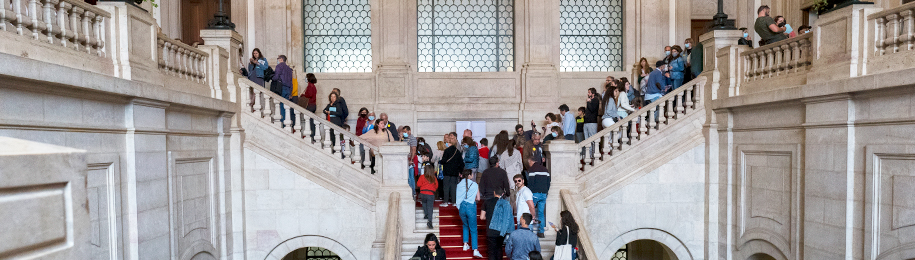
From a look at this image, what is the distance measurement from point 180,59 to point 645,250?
11.7 m

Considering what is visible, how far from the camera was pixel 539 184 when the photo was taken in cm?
1012

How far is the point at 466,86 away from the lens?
15133 millimetres

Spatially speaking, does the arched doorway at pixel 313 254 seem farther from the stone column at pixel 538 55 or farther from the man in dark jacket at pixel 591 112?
the man in dark jacket at pixel 591 112

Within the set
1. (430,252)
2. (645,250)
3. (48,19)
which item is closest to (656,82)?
(645,250)

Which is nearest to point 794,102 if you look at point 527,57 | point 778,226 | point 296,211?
point 778,226

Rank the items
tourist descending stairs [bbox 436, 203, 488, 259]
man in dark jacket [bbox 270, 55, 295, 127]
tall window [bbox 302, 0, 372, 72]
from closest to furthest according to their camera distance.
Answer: tourist descending stairs [bbox 436, 203, 488, 259] < man in dark jacket [bbox 270, 55, 295, 127] < tall window [bbox 302, 0, 372, 72]

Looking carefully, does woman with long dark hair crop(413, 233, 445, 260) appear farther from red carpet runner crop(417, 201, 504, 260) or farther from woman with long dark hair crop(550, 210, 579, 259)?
woman with long dark hair crop(550, 210, 579, 259)

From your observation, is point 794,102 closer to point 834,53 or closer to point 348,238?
point 834,53

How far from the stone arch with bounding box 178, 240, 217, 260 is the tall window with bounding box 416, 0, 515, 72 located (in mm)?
7197

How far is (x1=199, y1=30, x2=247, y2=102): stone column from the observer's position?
34.1ft

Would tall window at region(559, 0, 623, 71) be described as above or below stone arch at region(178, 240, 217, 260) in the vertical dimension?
above

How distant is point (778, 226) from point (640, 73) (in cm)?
601

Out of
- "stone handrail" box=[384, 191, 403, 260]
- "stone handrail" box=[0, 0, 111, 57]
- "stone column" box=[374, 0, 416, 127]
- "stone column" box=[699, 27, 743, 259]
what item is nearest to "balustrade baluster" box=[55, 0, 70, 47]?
"stone handrail" box=[0, 0, 111, 57]

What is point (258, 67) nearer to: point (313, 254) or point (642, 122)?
point (313, 254)
